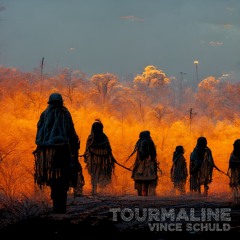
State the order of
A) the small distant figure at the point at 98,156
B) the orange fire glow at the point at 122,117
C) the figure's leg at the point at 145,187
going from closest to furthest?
the small distant figure at the point at 98,156 → the figure's leg at the point at 145,187 → the orange fire glow at the point at 122,117

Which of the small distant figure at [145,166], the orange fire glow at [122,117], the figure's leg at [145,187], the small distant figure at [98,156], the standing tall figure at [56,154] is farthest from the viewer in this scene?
the orange fire glow at [122,117]

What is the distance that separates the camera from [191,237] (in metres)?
8.53

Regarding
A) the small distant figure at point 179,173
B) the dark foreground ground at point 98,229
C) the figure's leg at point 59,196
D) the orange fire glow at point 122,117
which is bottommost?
the dark foreground ground at point 98,229

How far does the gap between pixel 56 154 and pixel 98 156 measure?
27.0ft

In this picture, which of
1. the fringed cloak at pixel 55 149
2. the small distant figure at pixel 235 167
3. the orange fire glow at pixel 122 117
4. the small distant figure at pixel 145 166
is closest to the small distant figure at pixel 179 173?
the small distant figure at pixel 235 167

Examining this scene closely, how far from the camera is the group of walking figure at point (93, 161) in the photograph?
1102 cm

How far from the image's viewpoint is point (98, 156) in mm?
19203

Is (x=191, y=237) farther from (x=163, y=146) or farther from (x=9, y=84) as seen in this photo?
(x=9, y=84)

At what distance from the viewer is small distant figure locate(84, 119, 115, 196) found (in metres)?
19.2

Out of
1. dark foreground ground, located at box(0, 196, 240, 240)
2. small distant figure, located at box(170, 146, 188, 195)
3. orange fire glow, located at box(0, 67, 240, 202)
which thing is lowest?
dark foreground ground, located at box(0, 196, 240, 240)

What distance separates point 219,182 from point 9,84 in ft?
104

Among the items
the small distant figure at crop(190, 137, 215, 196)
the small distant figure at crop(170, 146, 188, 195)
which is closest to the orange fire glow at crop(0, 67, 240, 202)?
the small distant figure at crop(170, 146, 188, 195)

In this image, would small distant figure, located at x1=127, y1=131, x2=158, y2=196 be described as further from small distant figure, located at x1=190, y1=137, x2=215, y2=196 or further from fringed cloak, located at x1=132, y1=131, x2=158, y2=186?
small distant figure, located at x1=190, y1=137, x2=215, y2=196

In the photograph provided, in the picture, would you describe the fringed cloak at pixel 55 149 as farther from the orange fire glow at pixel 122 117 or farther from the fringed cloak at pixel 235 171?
the orange fire glow at pixel 122 117
